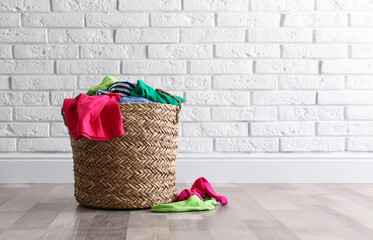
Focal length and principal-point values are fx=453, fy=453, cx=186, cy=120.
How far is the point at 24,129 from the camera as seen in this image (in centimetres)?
253

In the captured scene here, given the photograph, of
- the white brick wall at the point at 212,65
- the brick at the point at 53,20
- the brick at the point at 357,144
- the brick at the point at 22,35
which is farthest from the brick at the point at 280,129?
the brick at the point at 22,35

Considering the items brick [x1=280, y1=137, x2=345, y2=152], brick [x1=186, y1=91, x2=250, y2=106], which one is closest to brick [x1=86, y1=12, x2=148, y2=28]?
brick [x1=186, y1=91, x2=250, y2=106]

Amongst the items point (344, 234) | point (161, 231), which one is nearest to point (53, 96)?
point (161, 231)

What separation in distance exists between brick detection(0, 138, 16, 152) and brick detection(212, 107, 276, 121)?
1127 mm

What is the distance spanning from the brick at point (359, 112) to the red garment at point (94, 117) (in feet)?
4.84

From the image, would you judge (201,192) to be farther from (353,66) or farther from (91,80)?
(353,66)

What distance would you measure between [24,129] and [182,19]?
108cm

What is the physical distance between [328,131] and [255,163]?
463mm

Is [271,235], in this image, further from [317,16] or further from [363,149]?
[317,16]

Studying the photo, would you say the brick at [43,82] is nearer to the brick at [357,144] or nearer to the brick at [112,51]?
the brick at [112,51]

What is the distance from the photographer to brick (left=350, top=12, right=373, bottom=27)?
262 cm

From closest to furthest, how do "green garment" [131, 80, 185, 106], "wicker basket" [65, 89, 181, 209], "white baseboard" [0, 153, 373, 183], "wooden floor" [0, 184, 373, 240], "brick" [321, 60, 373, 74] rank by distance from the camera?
"wooden floor" [0, 184, 373, 240]
"wicker basket" [65, 89, 181, 209]
"green garment" [131, 80, 185, 106]
"white baseboard" [0, 153, 373, 183]
"brick" [321, 60, 373, 74]

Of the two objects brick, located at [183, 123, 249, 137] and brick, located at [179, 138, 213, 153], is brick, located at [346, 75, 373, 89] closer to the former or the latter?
brick, located at [183, 123, 249, 137]

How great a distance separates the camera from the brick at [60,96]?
2.53 m
